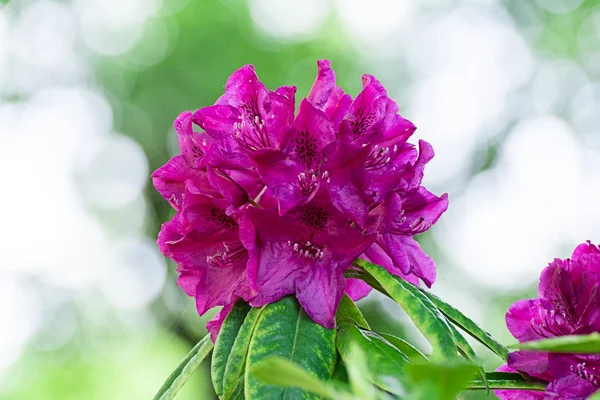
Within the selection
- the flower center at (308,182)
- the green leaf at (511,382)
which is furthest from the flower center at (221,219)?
the green leaf at (511,382)

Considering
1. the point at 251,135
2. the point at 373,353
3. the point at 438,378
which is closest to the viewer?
the point at 438,378

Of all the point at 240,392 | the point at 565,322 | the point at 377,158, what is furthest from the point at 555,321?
the point at 240,392

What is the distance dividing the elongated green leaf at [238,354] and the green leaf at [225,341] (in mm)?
12

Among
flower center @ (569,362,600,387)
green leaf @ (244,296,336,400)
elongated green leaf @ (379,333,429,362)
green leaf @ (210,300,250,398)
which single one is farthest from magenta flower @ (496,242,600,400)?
green leaf @ (210,300,250,398)

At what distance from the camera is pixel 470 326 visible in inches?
32.6

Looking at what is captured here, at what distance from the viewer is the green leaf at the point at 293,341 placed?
2.49ft

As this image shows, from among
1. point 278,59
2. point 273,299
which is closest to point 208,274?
point 273,299

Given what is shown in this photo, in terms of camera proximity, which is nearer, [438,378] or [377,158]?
[438,378]

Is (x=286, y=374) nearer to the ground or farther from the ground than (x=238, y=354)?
farther from the ground

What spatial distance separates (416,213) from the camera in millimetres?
925

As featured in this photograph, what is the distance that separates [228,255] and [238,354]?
137 mm

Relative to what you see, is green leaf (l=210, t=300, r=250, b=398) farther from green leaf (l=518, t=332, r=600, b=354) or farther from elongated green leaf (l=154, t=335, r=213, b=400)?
green leaf (l=518, t=332, r=600, b=354)

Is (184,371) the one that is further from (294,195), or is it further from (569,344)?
(569,344)

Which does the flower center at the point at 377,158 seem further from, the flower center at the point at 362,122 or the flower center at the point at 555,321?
the flower center at the point at 555,321
